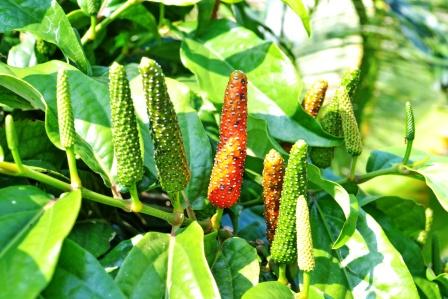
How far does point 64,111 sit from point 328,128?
352mm

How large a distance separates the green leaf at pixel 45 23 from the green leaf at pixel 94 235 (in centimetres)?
18

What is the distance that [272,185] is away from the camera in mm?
772

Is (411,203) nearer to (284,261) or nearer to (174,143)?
(284,261)

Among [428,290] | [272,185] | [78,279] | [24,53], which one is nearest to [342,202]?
[272,185]

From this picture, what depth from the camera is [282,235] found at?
2.42ft

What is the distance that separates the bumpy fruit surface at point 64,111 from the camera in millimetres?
650

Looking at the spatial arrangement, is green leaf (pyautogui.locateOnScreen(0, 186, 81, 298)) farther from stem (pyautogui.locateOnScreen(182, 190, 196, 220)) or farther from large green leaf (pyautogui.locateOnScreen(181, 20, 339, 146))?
large green leaf (pyautogui.locateOnScreen(181, 20, 339, 146))

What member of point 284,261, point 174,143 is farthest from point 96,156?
point 284,261

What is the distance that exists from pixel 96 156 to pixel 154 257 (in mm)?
130

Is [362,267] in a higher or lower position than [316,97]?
lower

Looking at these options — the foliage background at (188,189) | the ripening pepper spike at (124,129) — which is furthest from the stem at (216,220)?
the ripening pepper spike at (124,129)

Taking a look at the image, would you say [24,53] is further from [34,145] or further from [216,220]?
[216,220]

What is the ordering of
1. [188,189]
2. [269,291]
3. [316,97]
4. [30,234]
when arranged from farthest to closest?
1. [316,97]
2. [188,189]
3. [269,291]
4. [30,234]

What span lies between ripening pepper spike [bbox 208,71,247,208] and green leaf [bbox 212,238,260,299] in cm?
6
